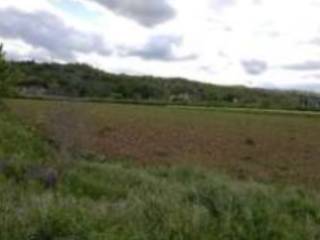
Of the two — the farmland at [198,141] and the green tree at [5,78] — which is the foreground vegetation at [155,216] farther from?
the green tree at [5,78]

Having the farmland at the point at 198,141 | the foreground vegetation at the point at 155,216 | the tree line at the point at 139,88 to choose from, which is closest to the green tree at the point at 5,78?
the farmland at the point at 198,141

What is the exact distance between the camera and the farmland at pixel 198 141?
89.3ft

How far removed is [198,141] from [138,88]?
301ft

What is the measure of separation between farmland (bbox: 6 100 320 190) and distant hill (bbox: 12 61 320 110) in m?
59.7

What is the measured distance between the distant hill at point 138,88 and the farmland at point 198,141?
5966 cm

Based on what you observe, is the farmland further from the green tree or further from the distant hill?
the distant hill

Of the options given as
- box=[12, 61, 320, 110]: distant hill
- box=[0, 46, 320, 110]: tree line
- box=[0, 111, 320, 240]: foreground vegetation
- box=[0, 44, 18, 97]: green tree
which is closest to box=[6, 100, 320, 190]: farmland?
box=[0, 44, 18, 97]: green tree

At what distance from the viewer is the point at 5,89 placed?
54.2 metres

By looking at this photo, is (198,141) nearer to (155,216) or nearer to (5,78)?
(5,78)

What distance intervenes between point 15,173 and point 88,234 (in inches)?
266

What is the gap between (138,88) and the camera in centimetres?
13312

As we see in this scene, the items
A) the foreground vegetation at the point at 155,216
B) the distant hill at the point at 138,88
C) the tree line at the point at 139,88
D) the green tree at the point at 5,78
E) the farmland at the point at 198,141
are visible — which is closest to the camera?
the foreground vegetation at the point at 155,216

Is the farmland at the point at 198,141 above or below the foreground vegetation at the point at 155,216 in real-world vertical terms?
below

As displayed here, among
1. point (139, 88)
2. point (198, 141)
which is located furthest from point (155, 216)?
point (139, 88)
